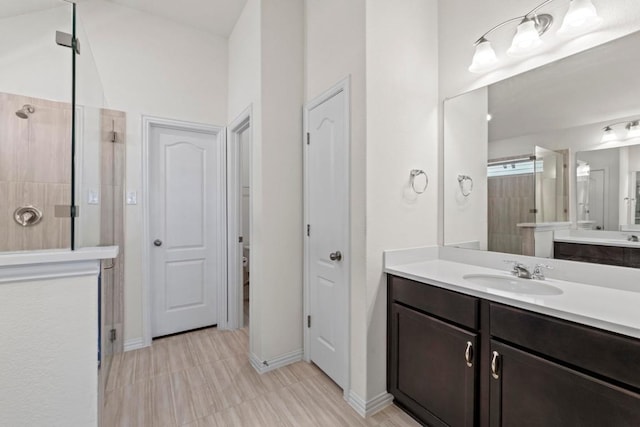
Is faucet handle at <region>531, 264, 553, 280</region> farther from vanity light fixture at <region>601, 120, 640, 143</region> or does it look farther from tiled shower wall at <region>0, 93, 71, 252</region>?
tiled shower wall at <region>0, 93, 71, 252</region>

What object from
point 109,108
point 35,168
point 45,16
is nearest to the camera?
point 45,16

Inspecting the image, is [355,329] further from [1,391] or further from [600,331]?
[1,391]

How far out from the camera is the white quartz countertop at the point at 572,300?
0.94 meters

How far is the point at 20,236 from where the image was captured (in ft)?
3.64

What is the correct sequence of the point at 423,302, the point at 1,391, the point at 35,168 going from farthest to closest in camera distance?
the point at 35,168 → the point at 423,302 → the point at 1,391

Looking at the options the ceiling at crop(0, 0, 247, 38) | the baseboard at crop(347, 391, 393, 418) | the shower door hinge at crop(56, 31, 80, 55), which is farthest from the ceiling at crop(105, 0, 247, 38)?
the baseboard at crop(347, 391, 393, 418)

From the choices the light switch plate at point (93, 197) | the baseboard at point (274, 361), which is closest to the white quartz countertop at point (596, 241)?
the baseboard at point (274, 361)

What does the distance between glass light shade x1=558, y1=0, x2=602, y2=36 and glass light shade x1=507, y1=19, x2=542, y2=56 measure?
123mm

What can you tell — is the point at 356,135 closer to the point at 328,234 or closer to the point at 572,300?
the point at 328,234

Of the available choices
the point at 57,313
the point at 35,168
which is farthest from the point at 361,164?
the point at 35,168

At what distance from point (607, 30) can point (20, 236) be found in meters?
2.69

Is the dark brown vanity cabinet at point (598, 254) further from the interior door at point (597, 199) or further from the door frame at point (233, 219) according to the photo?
the door frame at point (233, 219)

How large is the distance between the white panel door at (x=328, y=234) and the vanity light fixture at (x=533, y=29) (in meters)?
0.87

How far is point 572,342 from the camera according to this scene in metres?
1.00
